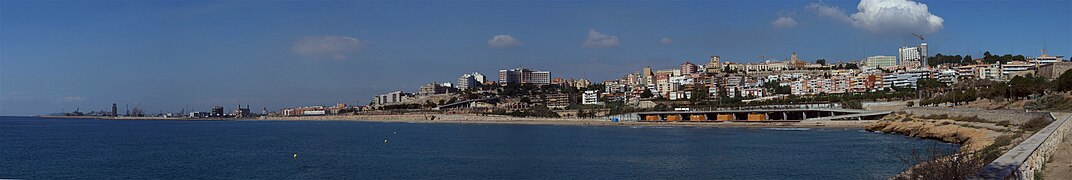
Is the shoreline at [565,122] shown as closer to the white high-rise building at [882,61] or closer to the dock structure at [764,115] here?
the dock structure at [764,115]

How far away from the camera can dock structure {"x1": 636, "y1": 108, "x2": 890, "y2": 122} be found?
64.9 meters

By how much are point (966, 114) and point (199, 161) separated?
35536mm

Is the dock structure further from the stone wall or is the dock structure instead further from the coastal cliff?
the stone wall

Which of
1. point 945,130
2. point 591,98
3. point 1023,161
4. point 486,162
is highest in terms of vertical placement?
point 591,98

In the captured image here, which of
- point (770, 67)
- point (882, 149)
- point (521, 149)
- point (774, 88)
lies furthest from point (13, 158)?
point (770, 67)

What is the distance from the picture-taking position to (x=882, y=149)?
102 feet

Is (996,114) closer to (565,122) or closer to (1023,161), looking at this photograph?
(1023,161)

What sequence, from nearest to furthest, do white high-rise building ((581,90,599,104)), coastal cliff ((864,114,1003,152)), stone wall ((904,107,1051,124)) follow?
coastal cliff ((864,114,1003,152)), stone wall ((904,107,1051,124)), white high-rise building ((581,90,599,104))

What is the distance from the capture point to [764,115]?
7700cm

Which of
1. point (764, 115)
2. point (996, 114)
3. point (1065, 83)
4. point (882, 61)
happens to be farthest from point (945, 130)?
point (882, 61)

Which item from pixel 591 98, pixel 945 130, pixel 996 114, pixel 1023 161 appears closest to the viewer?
pixel 1023 161

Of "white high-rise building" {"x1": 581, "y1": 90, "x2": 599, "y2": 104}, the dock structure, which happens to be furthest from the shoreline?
"white high-rise building" {"x1": 581, "y1": 90, "x2": 599, "y2": 104}

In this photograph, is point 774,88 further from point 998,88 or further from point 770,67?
point 998,88

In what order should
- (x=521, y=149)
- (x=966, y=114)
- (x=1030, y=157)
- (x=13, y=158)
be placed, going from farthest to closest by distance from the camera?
(x=966, y=114) < (x=521, y=149) < (x=13, y=158) < (x=1030, y=157)
